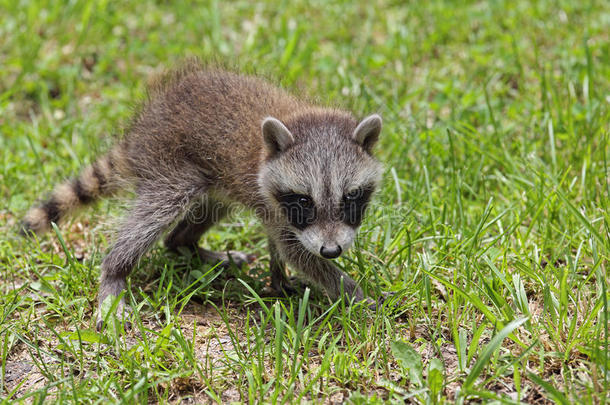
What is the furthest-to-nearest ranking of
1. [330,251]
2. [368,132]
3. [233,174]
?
[233,174] → [368,132] → [330,251]

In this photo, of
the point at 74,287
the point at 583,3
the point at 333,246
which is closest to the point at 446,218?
the point at 333,246

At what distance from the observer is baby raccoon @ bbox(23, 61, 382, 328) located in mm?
4258

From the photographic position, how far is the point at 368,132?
4500 mm

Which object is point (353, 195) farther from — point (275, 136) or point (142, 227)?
point (142, 227)

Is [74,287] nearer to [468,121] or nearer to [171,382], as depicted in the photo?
[171,382]

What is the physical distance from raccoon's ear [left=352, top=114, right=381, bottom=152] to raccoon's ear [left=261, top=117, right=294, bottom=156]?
448mm

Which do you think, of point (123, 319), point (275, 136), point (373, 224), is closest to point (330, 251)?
point (275, 136)

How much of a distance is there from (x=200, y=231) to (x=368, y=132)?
164 centimetres

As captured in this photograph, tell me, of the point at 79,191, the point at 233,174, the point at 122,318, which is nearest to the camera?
the point at 122,318

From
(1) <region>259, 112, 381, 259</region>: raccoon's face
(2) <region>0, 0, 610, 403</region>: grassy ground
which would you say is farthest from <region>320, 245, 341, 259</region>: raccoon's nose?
(2) <region>0, 0, 610, 403</region>: grassy ground

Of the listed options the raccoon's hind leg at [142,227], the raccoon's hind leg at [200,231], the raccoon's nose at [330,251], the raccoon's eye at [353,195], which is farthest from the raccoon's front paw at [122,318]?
the raccoon's eye at [353,195]

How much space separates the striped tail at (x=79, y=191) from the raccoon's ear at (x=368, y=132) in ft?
5.96

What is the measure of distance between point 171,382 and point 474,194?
274 cm

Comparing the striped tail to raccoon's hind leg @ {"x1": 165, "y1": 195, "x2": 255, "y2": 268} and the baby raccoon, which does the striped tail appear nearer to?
the baby raccoon
